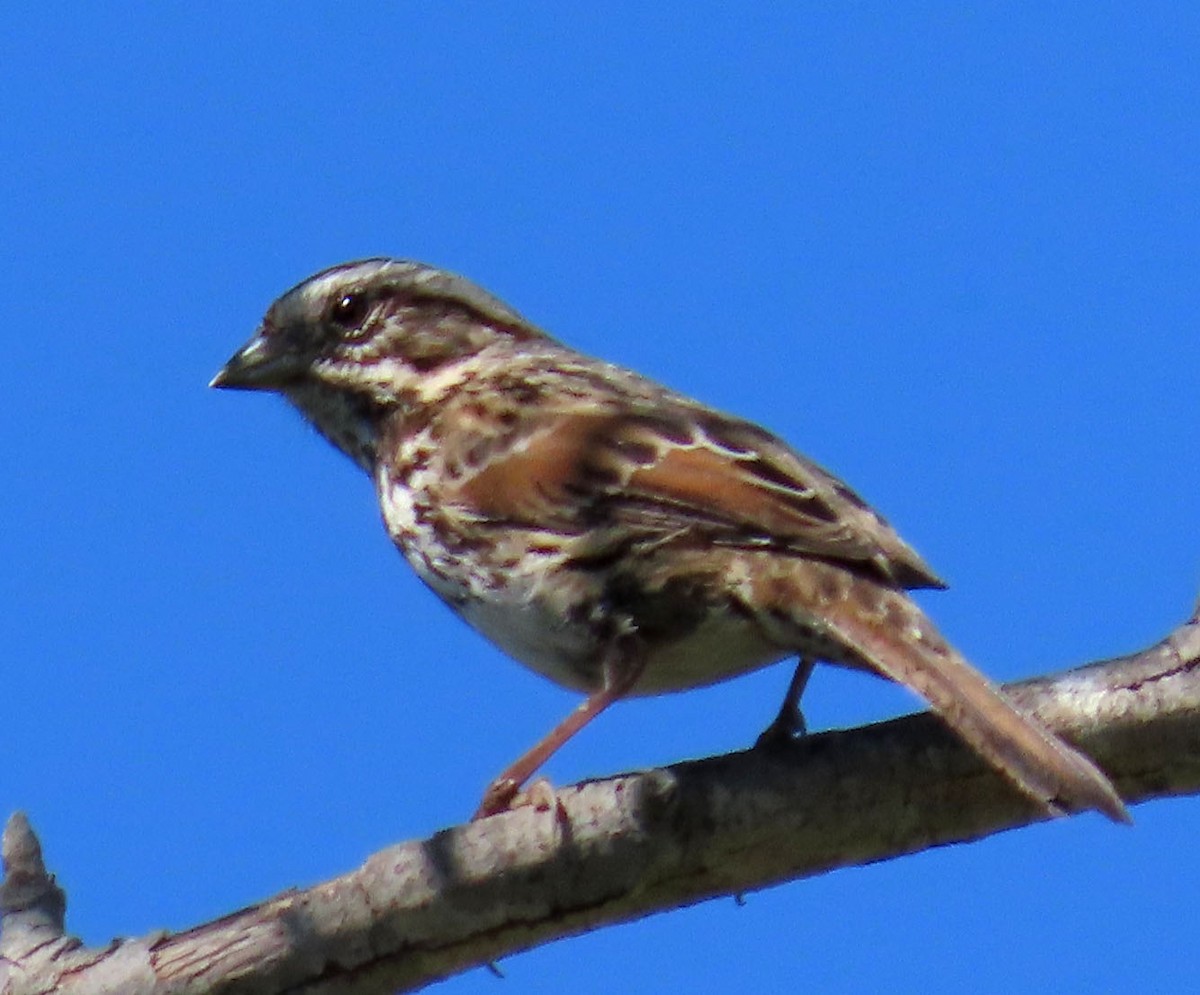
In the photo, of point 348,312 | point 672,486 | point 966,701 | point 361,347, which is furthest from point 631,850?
point 348,312

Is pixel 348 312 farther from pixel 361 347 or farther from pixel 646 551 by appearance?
pixel 646 551

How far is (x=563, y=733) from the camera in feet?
16.5

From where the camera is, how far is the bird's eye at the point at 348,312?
256 inches

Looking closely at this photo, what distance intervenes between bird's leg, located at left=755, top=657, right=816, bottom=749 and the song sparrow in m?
0.01

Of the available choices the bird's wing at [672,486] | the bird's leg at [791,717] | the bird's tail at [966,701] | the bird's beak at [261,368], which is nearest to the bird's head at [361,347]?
the bird's beak at [261,368]

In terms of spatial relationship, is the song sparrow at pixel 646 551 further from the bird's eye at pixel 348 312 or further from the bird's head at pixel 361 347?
the bird's eye at pixel 348 312

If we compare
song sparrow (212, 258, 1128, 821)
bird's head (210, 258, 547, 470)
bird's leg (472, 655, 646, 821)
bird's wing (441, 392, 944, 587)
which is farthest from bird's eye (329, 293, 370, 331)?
bird's leg (472, 655, 646, 821)

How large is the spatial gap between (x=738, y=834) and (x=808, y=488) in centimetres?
110

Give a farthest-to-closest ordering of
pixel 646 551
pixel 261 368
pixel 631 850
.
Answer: pixel 261 368, pixel 646 551, pixel 631 850

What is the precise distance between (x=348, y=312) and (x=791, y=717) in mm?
2415

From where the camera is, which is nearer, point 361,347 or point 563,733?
point 563,733

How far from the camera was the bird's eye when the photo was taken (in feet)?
21.3

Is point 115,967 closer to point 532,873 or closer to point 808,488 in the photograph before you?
point 532,873

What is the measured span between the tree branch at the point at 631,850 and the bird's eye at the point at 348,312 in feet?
8.14
